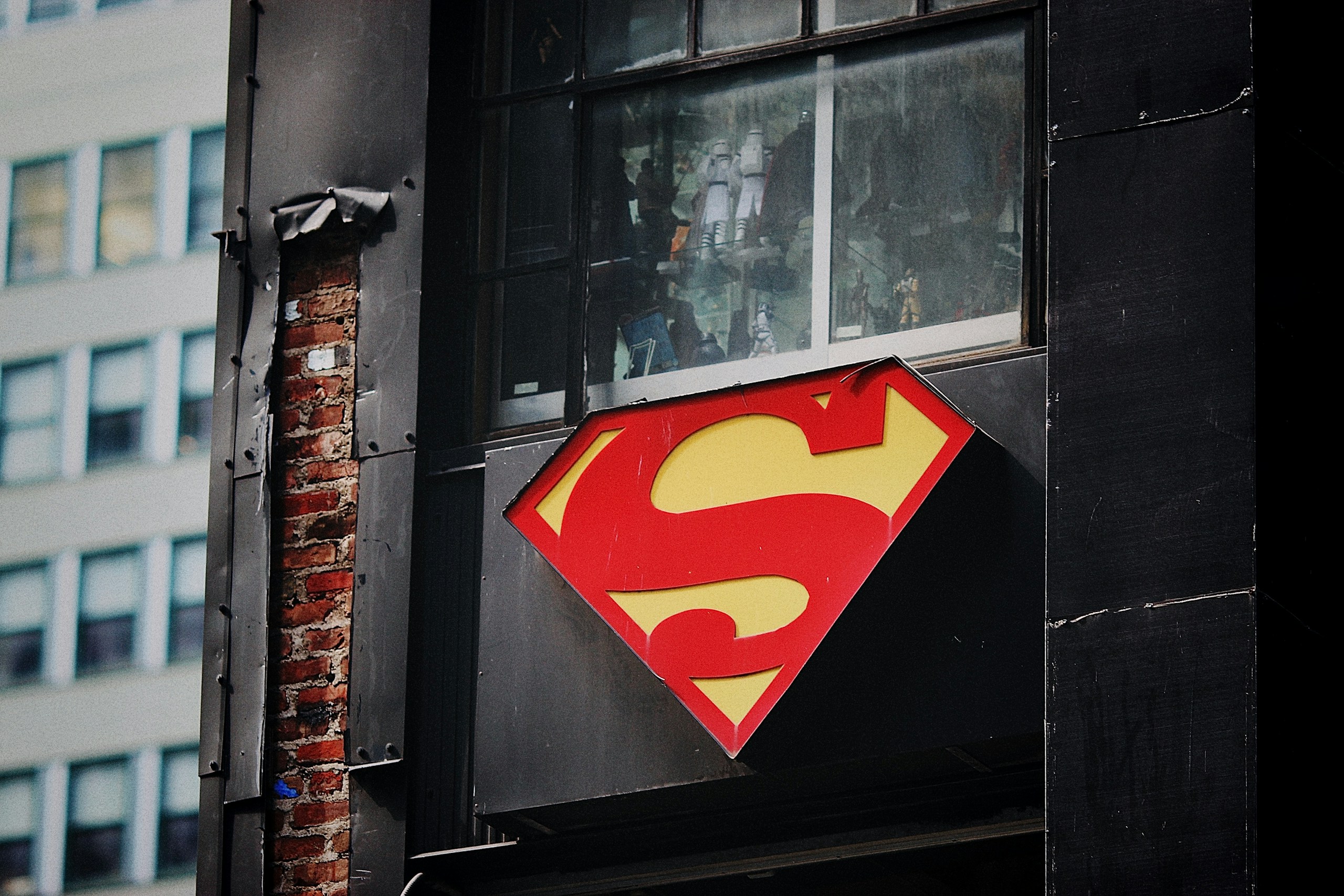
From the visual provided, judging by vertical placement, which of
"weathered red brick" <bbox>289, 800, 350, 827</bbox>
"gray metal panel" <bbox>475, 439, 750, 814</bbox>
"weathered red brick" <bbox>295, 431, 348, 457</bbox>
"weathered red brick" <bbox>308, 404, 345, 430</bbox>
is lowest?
"weathered red brick" <bbox>289, 800, 350, 827</bbox>

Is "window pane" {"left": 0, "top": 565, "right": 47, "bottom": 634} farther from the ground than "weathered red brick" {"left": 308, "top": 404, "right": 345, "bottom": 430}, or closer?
farther from the ground

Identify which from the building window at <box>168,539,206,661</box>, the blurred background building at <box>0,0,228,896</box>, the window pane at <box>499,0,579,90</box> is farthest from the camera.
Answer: the blurred background building at <box>0,0,228,896</box>

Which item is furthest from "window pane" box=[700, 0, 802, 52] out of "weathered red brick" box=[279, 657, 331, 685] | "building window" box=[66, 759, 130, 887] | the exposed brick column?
"building window" box=[66, 759, 130, 887]

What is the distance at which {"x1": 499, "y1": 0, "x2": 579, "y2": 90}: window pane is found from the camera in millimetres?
6562

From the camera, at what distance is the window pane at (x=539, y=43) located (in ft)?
21.5

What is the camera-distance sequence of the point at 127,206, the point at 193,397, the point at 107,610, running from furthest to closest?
the point at 127,206 < the point at 193,397 < the point at 107,610

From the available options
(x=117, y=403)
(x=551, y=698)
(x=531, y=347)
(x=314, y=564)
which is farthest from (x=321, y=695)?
(x=117, y=403)

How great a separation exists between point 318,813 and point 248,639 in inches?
23.1

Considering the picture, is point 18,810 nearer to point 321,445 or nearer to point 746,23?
point 321,445

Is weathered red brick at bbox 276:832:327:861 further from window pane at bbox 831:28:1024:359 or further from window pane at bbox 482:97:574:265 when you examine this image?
window pane at bbox 831:28:1024:359

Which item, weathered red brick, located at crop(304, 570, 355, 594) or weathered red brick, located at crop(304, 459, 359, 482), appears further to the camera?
weathered red brick, located at crop(304, 459, 359, 482)

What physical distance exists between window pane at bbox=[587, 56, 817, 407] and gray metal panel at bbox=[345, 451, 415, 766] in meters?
0.70

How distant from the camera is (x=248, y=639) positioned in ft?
19.8

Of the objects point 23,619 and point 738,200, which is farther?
point 23,619
